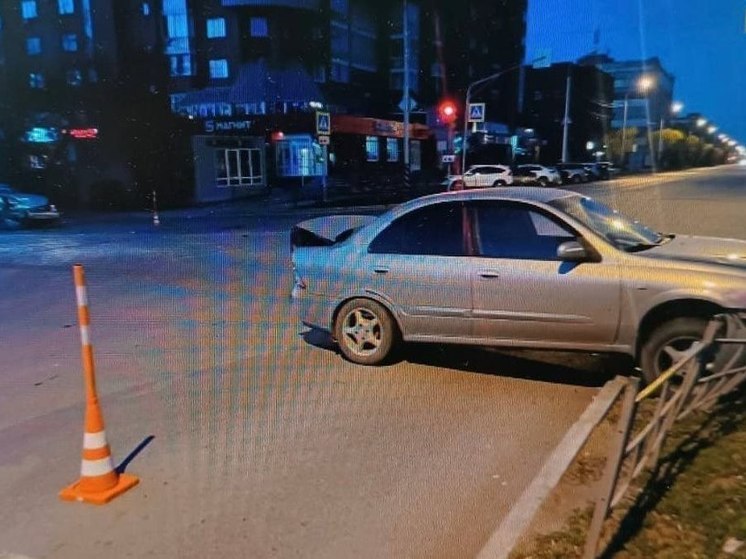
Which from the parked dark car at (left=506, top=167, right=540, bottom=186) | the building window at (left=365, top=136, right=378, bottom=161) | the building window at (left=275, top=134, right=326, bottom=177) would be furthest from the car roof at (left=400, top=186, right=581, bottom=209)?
the building window at (left=365, top=136, right=378, bottom=161)

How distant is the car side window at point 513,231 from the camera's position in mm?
5844

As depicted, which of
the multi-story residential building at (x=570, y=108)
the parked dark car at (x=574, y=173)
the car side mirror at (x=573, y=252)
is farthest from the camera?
the multi-story residential building at (x=570, y=108)

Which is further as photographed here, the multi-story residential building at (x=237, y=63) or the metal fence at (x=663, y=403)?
the multi-story residential building at (x=237, y=63)

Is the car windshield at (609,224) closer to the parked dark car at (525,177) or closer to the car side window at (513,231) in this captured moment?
the car side window at (513,231)

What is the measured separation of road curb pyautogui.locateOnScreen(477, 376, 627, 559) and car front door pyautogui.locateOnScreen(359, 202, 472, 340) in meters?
1.34

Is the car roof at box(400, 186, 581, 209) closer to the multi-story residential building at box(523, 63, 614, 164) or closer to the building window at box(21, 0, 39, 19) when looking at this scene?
the building window at box(21, 0, 39, 19)

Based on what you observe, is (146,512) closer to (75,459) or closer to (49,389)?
(75,459)

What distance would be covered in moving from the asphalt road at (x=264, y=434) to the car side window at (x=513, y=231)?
110 cm

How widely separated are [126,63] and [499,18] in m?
53.4

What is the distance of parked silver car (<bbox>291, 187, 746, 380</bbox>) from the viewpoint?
17.4 ft

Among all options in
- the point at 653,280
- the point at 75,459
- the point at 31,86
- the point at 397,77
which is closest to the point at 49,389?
the point at 75,459

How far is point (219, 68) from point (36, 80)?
47.4 ft

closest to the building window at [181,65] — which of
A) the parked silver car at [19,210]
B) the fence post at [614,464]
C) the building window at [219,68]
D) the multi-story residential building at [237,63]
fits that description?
the multi-story residential building at [237,63]

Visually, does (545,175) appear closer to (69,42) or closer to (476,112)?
(476,112)
